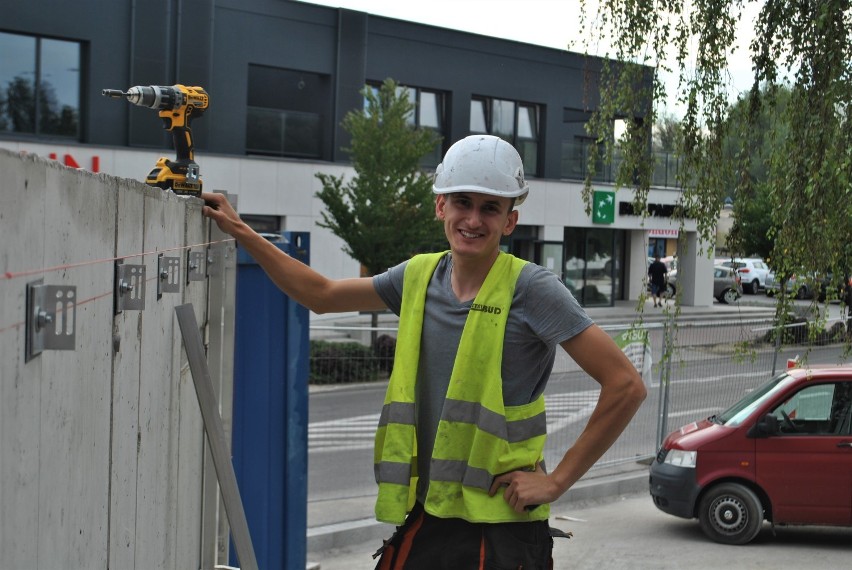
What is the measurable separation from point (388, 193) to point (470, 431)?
66.9 feet

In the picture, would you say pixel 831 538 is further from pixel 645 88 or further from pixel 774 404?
pixel 645 88

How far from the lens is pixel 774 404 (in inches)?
390

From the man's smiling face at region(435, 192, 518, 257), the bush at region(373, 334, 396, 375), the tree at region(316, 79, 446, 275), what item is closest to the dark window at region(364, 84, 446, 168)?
the tree at region(316, 79, 446, 275)

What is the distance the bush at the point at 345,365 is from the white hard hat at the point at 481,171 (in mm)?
9023

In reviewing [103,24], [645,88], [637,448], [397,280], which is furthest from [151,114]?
[397,280]

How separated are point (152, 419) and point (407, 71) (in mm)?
29610

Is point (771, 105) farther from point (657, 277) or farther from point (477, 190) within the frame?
point (657, 277)

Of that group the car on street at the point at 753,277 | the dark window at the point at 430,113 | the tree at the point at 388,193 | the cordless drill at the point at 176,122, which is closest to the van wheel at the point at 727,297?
the car on street at the point at 753,277

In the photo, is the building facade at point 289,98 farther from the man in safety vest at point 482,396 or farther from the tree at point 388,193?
the man in safety vest at point 482,396

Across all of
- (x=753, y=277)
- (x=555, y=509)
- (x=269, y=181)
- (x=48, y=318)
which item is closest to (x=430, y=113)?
(x=269, y=181)

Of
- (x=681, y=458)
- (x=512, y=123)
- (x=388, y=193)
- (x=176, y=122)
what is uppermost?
(x=512, y=123)

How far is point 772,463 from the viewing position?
9.81 meters

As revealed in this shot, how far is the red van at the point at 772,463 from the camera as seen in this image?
962cm

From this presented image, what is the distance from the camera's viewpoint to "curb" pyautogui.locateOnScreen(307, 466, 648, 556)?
9312mm
